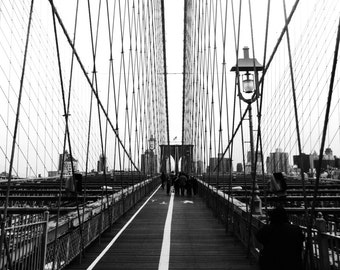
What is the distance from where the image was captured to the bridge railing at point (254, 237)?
3.13m

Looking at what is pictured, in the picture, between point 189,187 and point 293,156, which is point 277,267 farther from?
point 189,187

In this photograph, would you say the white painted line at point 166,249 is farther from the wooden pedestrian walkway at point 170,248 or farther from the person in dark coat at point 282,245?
the person in dark coat at point 282,245

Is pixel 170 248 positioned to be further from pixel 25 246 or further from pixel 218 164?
pixel 218 164

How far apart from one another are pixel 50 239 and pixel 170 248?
7.53ft

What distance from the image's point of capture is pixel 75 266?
509 centimetres

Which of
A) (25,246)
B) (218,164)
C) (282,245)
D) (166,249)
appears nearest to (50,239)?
(25,246)

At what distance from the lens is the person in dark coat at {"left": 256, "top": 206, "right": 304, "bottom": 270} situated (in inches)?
116

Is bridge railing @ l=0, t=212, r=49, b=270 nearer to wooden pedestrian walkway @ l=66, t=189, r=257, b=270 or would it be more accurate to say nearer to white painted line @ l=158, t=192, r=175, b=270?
wooden pedestrian walkway @ l=66, t=189, r=257, b=270

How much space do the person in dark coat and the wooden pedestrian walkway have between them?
6.73 ft

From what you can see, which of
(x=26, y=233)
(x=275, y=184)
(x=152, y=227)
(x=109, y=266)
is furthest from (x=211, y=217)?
(x=26, y=233)

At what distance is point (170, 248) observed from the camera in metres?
6.14

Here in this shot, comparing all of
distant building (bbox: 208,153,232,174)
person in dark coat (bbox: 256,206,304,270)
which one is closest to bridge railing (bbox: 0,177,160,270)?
person in dark coat (bbox: 256,206,304,270)

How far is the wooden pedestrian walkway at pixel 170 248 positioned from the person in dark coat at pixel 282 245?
205 centimetres

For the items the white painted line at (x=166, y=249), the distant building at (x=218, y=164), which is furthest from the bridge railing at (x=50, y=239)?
the distant building at (x=218, y=164)
